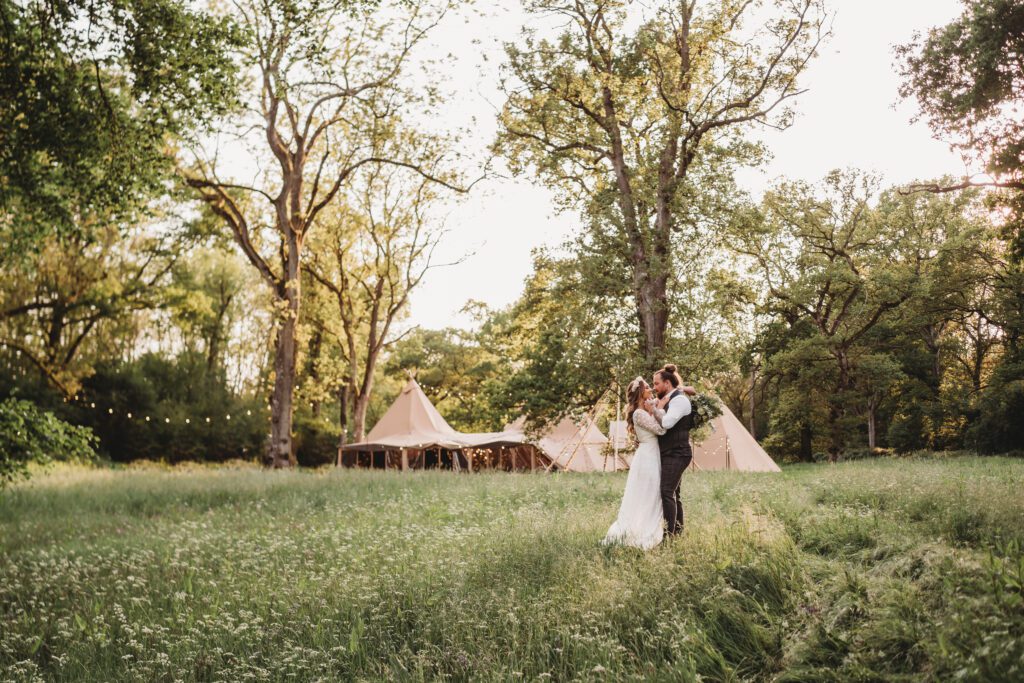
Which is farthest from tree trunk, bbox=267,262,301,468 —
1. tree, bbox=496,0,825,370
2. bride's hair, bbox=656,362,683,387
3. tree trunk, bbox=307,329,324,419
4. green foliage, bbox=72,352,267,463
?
tree trunk, bbox=307,329,324,419

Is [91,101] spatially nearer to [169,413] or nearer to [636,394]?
[636,394]

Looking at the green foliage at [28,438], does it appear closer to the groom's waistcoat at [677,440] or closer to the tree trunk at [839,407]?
the groom's waistcoat at [677,440]

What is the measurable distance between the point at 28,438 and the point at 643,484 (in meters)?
7.61

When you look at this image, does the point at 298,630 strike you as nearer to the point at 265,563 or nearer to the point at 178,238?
the point at 265,563

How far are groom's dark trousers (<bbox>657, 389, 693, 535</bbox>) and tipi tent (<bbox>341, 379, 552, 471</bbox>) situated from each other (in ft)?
72.6

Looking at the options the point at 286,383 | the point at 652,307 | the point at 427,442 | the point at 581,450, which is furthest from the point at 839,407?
the point at 286,383

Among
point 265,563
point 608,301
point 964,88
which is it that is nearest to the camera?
point 265,563

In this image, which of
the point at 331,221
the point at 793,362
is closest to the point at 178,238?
the point at 331,221

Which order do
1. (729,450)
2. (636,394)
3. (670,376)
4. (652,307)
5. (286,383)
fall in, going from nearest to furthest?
(636,394)
(670,376)
(652,307)
(286,383)
(729,450)

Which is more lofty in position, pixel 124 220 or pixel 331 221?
pixel 331 221

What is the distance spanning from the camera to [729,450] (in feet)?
84.6

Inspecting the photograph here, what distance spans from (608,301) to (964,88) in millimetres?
9382

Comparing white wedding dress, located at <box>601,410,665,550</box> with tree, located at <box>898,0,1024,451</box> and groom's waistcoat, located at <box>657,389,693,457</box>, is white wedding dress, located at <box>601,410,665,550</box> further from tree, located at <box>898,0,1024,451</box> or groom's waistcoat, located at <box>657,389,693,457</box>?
tree, located at <box>898,0,1024,451</box>

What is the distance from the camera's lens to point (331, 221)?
31.6 metres
